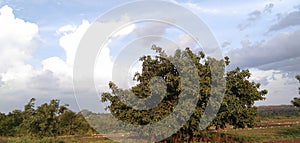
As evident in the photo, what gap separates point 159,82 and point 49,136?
1762cm

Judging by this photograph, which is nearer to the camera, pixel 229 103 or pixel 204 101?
pixel 204 101

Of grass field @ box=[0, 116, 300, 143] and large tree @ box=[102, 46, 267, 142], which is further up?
large tree @ box=[102, 46, 267, 142]

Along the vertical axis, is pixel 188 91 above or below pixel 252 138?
above

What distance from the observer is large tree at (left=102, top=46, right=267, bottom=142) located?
21.4 m

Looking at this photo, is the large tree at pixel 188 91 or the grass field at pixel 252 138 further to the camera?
the grass field at pixel 252 138

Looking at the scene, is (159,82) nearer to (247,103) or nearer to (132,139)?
(132,139)

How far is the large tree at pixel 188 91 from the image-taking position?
21.4 meters

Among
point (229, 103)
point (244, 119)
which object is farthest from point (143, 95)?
point (244, 119)

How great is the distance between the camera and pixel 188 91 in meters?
20.9

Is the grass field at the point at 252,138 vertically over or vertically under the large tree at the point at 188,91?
under

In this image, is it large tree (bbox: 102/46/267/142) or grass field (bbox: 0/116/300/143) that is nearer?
large tree (bbox: 102/46/267/142)

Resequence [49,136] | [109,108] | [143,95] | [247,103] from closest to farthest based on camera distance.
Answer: [143,95] < [109,108] < [247,103] < [49,136]

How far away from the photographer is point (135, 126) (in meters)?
21.9

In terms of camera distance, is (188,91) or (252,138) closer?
(188,91)
